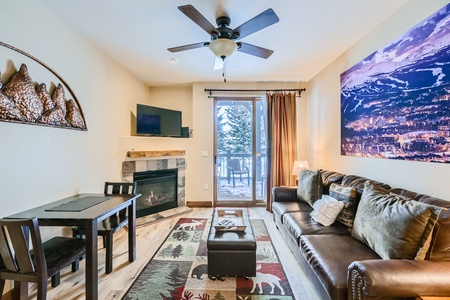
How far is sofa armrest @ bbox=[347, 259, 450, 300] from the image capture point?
118cm

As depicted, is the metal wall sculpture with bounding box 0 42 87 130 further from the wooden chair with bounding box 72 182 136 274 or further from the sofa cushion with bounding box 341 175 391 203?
the sofa cushion with bounding box 341 175 391 203

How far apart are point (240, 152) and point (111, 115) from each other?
2.62m

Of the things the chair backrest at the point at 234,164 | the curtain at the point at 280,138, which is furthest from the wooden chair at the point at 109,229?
the curtain at the point at 280,138

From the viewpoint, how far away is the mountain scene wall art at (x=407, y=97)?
1.76m

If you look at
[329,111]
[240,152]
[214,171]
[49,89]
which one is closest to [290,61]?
[329,111]

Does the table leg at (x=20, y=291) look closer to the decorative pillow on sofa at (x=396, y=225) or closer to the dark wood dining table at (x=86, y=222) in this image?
the dark wood dining table at (x=86, y=222)

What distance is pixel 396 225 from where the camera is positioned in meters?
1.51

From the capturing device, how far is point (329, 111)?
3662mm

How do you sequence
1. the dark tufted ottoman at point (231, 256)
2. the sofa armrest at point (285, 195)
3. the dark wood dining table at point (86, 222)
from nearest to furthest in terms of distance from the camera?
the dark wood dining table at point (86, 222), the dark tufted ottoman at point (231, 256), the sofa armrest at point (285, 195)

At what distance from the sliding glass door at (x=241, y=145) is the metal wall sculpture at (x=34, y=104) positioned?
2771 millimetres

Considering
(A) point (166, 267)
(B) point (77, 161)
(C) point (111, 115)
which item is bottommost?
(A) point (166, 267)

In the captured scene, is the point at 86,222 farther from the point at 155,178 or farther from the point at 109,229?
the point at 155,178

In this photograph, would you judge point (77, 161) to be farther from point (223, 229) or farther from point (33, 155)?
point (223, 229)

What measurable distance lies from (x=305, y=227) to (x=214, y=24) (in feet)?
8.22
